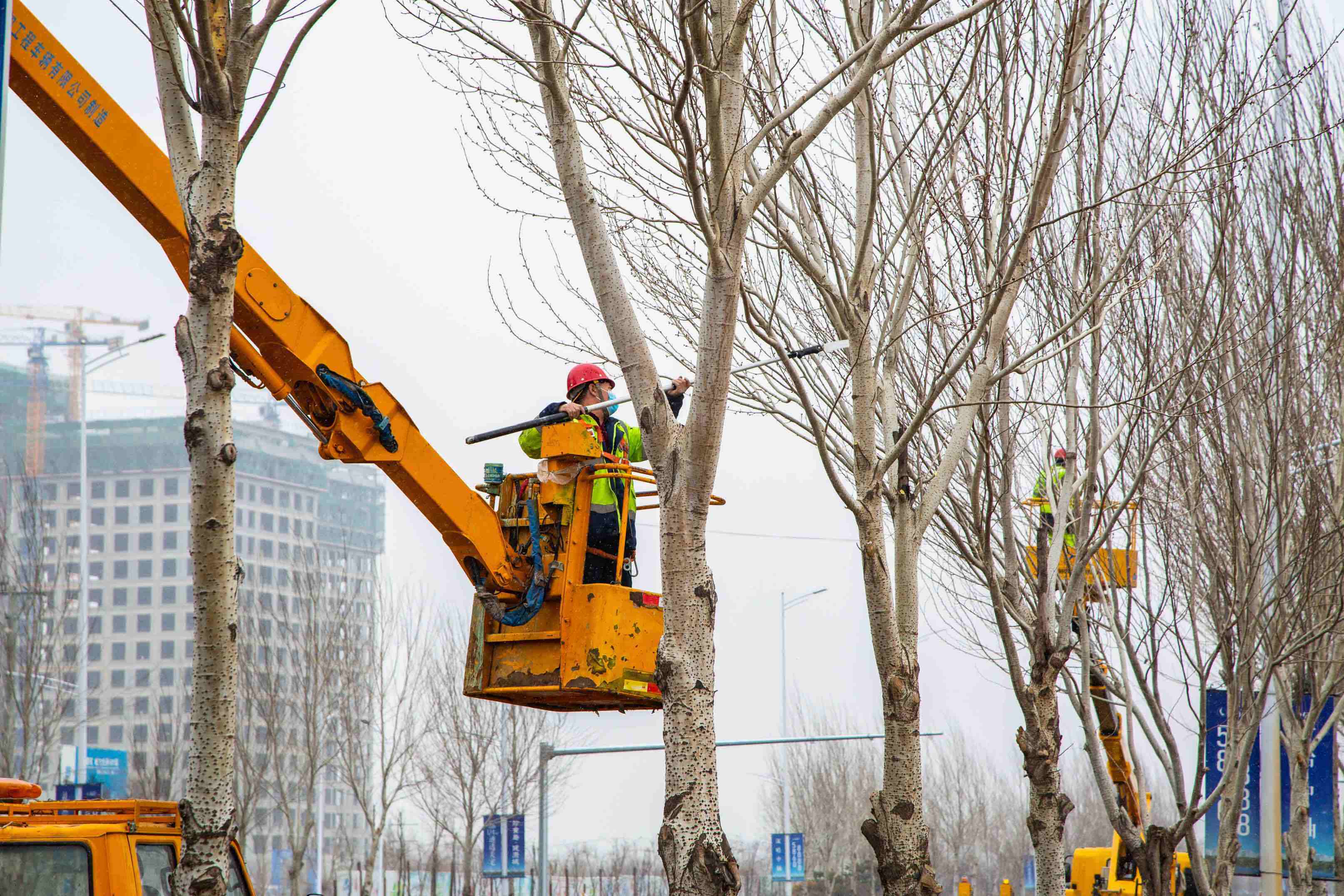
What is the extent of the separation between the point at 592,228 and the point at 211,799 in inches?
116

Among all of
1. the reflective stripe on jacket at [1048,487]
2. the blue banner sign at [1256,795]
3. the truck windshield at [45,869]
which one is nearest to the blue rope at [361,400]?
the truck windshield at [45,869]

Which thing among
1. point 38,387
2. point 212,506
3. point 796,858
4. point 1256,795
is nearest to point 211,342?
point 212,506

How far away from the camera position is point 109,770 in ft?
103

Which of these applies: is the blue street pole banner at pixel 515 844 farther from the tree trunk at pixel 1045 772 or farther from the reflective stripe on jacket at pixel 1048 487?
the tree trunk at pixel 1045 772

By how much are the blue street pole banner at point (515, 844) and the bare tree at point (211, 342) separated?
1670cm

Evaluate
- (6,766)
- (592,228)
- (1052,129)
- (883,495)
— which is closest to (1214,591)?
(883,495)

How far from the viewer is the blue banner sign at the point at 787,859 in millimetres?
29078

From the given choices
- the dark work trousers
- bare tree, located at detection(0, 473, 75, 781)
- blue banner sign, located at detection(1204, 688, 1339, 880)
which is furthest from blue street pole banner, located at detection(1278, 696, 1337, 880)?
bare tree, located at detection(0, 473, 75, 781)

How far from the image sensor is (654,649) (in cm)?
759

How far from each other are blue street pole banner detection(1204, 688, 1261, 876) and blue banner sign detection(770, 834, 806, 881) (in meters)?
16.5

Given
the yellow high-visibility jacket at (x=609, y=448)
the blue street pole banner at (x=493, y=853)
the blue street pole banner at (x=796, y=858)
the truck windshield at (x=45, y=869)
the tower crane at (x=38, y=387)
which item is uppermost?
the tower crane at (x=38, y=387)

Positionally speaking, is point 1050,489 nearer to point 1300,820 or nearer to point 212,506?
point 212,506

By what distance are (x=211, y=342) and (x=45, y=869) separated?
110 inches

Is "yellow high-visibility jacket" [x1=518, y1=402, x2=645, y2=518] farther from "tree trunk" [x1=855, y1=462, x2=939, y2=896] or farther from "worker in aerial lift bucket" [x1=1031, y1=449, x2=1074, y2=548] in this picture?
"worker in aerial lift bucket" [x1=1031, y1=449, x2=1074, y2=548]
